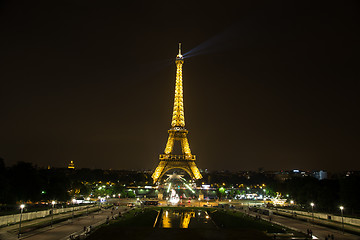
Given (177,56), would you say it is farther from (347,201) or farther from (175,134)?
(347,201)

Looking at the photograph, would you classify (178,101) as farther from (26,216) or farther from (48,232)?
(48,232)

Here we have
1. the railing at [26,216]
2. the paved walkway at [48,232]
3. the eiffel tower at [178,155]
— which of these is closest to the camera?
the paved walkway at [48,232]

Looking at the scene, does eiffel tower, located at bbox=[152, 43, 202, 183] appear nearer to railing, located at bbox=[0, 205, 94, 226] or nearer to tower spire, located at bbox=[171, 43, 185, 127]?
tower spire, located at bbox=[171, 43, 185, 127]

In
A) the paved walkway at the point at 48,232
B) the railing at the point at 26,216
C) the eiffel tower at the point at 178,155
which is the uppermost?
the eiffel tower at the point at 178,155

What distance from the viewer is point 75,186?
70.3 m

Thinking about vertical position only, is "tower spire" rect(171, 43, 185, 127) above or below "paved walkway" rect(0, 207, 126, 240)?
above

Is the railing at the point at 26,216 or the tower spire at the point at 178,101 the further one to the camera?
the tower spire at the point at 178,101

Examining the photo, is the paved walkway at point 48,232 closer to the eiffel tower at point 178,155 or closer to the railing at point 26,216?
the railing at point 26,216

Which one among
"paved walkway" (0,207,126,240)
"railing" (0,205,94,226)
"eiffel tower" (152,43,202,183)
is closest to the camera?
"paved walkway" (0,207,126,240)

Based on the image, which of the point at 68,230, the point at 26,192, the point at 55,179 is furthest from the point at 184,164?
the point at 68,230

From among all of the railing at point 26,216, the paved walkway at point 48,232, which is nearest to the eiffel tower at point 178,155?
the railing at point 26,216

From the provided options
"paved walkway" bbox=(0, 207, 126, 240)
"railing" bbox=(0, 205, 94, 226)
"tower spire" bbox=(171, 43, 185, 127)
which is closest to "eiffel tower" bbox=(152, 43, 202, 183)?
"tower spire" bbox=(171, 43, 185, 127)

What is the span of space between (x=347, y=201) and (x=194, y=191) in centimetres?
5076

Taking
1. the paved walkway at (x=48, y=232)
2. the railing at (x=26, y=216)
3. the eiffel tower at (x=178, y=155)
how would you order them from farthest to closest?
the eiffel tower at (x=178, y=155), the railing at (x=26, y=216), the paved walkway at (x=48, y=232)
